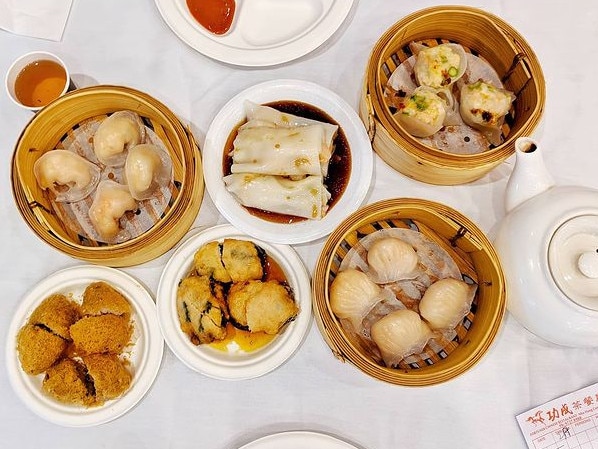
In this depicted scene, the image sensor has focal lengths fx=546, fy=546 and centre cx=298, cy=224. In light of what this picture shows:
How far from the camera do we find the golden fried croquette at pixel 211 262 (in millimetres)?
1597

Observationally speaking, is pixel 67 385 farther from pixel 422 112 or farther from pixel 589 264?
pixel 589 264

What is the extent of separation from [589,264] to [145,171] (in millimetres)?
1203

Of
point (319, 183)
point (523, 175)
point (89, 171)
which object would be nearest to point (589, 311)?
point (523, 175)

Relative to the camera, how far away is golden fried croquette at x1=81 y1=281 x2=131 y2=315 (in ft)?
5.15

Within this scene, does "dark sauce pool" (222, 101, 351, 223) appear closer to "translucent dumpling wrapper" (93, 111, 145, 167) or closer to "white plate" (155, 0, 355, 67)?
"white plate" (155, 0, 355, 67)

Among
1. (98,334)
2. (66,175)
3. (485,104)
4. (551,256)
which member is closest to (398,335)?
(551,256)

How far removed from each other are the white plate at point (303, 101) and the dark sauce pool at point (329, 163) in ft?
0.04

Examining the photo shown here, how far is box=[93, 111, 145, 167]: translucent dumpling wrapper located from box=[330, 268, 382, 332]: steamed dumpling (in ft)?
2.47

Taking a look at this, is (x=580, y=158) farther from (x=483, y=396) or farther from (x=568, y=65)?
(x=483, y=396)

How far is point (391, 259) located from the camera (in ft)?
5.07

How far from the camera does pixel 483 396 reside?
1.61 meters

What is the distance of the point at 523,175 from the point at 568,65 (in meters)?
0.58

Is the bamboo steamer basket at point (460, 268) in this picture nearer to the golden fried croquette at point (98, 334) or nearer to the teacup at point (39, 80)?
the golden fried croquette at point (98, 334)

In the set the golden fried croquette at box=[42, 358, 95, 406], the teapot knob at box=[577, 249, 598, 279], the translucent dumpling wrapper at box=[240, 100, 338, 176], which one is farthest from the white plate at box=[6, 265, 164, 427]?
the teapot knob at box=[577, 249, 598, 279]
